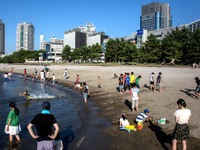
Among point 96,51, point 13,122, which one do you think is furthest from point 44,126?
point 96,51

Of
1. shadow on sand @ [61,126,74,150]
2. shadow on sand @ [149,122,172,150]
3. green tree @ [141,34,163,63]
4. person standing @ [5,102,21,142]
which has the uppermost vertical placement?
green tree @ [141,34,163,63]

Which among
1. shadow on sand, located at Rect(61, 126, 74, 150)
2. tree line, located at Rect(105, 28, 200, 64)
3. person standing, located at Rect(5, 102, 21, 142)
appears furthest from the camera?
tree line, located at Rect(105, 28, 200, 64)

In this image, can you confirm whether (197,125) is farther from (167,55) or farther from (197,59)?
(167,55)

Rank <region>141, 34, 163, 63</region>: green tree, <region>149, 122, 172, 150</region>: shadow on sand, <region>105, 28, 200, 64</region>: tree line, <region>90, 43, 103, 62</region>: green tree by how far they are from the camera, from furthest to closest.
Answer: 1. <region>90, 43, 103, 62</region>: green tree
2. <region>141, 34, 163, 63</region>: green tree
3. <region>105, 28, 200, 64</region>: tree line
4. <region>149, 122, 172, 150</region>: shadow on sand

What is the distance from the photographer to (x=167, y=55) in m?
61.4

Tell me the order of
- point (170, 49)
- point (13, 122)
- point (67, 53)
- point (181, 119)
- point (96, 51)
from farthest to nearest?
point (67, 53) → point (96, 51) → point (170, 49) → point (13, 122) → point (181, 119)

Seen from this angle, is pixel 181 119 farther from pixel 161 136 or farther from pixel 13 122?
pixel 13 122

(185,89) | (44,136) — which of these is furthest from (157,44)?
(44,136)

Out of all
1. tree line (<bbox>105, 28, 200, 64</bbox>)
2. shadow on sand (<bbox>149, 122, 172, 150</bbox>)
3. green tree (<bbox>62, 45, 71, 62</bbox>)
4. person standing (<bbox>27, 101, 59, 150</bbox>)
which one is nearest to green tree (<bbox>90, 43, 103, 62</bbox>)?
tree line (<bbox>105, 28, 200, 64</bbox>)

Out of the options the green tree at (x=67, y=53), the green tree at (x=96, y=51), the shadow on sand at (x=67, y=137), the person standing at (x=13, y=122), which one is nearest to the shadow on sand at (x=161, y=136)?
the shadow on sand at (x=67, y=137)

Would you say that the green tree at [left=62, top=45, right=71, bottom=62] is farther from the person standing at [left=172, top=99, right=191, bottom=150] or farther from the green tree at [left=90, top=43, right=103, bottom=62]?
the person standing at [left=172, top=99, right=191, bottom=150]

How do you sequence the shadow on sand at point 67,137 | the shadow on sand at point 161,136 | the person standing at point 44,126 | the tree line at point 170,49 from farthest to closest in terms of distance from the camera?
the tree line at point 170,49
the shadow on sand at point 67,137
the shadow on sand at point 161,136
the person standing at point 44,126

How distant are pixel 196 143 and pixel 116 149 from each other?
314 cm

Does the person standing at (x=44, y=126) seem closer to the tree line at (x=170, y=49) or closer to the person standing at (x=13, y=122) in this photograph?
the person standing at (x=13, y=122)
